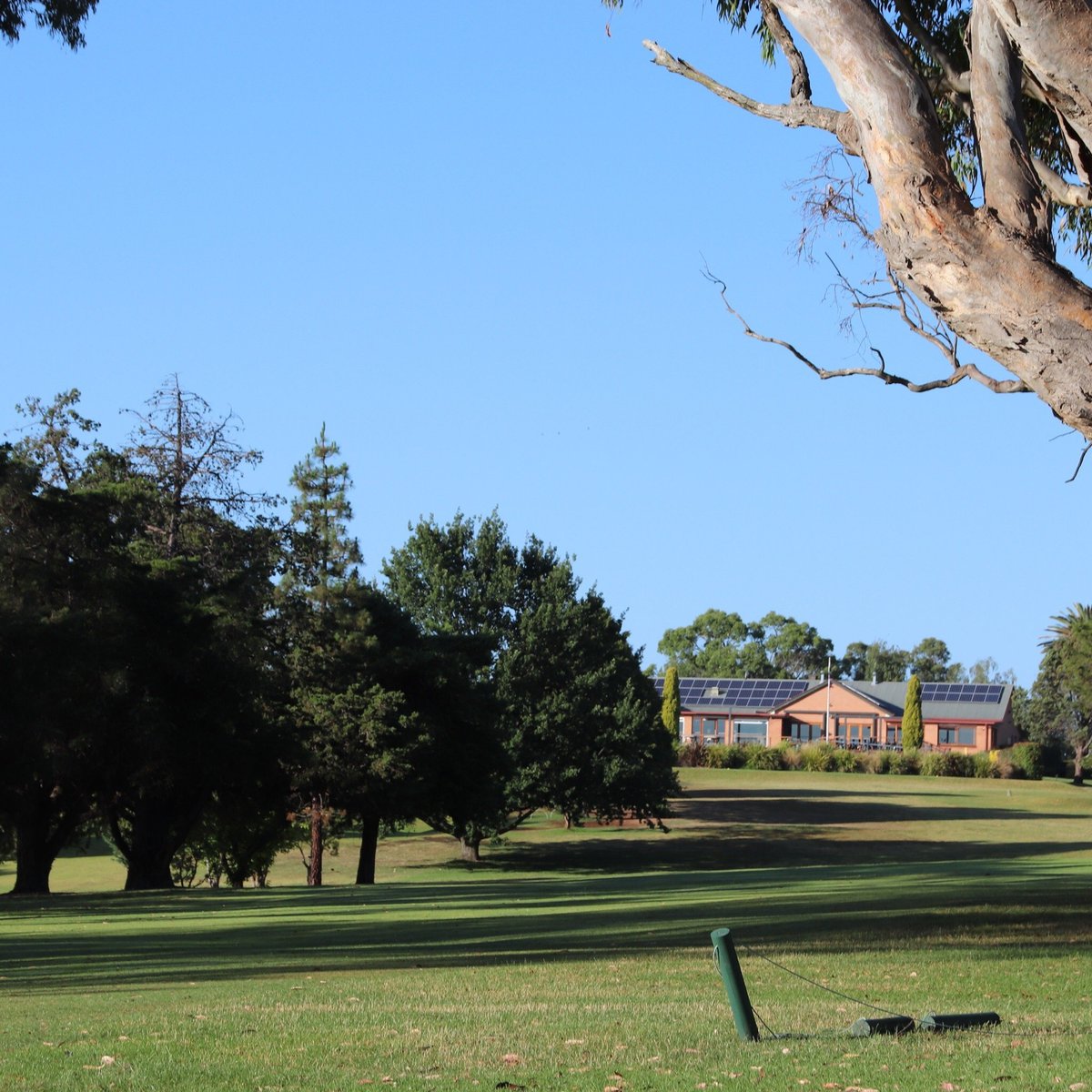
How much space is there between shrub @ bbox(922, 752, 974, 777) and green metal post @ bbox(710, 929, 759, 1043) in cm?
8286

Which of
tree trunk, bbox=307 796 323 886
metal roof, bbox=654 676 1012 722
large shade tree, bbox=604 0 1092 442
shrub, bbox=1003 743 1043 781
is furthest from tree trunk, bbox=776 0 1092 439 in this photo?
metal roof, bbox=654 676 1012 722

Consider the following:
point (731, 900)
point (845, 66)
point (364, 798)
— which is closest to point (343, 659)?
point (364, 798)

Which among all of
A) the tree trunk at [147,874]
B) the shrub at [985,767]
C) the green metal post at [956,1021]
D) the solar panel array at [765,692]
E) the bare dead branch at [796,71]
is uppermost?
the solar panel array at [765,692]

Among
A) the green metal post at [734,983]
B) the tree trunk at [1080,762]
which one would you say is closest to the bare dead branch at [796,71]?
the green metal post at [734,983]

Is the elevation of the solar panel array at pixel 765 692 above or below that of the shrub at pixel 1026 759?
above

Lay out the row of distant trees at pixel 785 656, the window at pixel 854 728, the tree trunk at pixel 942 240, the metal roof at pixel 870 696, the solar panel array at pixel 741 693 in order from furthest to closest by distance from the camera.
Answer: the row of distant trees at pixel 785 656
the solar panel array at pixel 741 693
the window at pixel 854 728
the metal roof at pixel 870 696
the tree trunk at pixel 942 240

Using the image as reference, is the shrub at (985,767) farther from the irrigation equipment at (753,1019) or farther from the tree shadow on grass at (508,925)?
the irrigation equipment at (753,1019)

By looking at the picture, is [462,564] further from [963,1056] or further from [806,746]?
[963,1056]

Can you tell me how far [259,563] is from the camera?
4569 cm

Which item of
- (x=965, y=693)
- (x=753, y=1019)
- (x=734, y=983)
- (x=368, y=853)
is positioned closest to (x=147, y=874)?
(x=368, y=853)

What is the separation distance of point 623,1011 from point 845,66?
803cm

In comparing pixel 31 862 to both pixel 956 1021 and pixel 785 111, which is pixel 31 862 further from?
pixel 785 111

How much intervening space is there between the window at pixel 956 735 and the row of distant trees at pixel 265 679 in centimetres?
6020

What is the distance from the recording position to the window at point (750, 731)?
116 m
